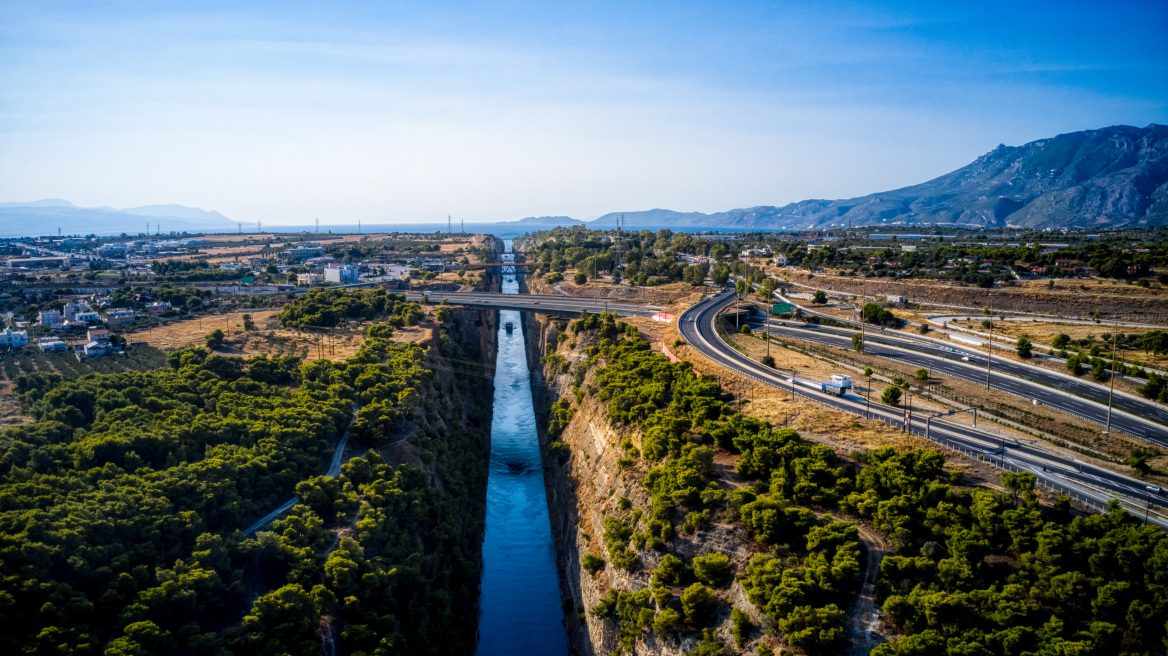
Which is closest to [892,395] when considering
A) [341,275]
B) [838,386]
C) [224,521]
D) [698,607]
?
[838,386]

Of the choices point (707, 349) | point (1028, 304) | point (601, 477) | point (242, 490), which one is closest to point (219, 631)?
point (242, 490)

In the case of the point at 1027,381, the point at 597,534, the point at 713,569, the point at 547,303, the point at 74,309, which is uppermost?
the point at 74,309

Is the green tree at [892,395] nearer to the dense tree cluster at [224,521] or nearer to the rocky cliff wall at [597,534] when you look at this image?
the rocky cliff wall at [597,534]

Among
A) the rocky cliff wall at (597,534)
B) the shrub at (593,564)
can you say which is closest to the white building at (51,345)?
the rocky cliff wall at (597,534)

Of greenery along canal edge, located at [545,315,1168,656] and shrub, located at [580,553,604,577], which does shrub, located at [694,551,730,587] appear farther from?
shrub, located at [580,553,604,577]

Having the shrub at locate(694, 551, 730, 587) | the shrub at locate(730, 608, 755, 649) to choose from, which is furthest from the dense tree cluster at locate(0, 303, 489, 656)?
the shrub at locate(730, 608, 755, 649)

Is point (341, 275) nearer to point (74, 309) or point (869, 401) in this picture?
point (74, 309)

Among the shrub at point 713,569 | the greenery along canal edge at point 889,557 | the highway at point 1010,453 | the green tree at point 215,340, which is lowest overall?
the shrub at point 713,569
